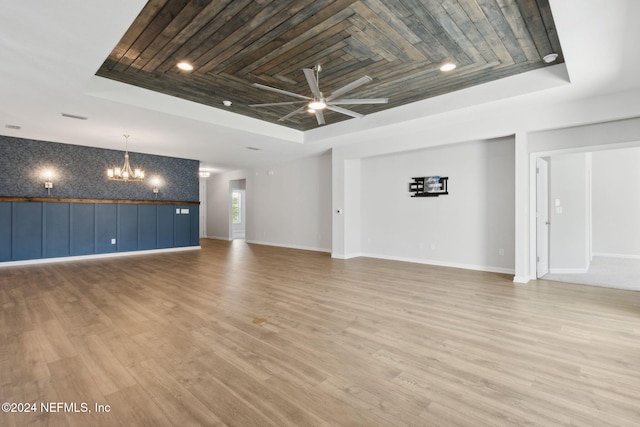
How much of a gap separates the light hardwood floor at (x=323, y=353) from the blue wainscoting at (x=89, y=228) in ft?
9.41

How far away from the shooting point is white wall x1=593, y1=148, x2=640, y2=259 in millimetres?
7586

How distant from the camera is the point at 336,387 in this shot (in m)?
2.05

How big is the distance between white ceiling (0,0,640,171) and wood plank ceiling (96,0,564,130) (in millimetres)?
281

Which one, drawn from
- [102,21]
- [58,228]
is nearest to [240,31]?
[102,21]

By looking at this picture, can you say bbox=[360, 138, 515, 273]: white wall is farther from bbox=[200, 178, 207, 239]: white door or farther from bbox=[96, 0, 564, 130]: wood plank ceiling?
bbox=[200, 178, 207, 239]: white door

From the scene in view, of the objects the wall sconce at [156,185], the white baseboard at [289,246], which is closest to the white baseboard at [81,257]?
the wall sconce at [156,185]

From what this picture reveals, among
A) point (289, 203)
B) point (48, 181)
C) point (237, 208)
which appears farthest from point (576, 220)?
point (237, 208)

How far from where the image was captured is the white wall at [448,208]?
5750 millimetres

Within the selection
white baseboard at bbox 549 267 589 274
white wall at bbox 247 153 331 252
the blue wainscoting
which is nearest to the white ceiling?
white wall at bbox 247 153 331 252

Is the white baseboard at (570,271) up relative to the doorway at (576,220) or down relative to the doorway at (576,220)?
down

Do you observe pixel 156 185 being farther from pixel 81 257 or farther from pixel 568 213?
pixel 568 213

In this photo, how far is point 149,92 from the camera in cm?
477

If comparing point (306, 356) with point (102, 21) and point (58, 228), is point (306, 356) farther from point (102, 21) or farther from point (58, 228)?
point (58, 228)

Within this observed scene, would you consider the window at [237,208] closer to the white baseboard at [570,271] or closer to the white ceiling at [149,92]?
the white ceiling at [149,92]
